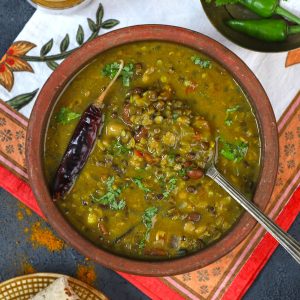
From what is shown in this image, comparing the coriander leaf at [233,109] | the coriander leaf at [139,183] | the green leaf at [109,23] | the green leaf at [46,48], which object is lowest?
the coriander leaf at [139,183]

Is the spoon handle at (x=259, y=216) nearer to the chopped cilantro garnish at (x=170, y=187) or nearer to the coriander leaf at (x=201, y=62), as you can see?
the chopped cilantro garnish at (x=170, y=187)

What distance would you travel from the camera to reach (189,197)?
10.8ft

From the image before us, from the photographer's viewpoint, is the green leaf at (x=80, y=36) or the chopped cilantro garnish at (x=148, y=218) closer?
the chopped cilantro garnish at (x=148, y=218)

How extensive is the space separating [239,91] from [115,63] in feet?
2.51

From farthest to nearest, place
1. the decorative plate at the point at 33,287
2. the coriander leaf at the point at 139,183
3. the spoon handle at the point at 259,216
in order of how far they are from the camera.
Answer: the decorative plate at the point at 33,287 → the coriander leaf at the point at 139,183 → the spoon handle at the point at 259,216

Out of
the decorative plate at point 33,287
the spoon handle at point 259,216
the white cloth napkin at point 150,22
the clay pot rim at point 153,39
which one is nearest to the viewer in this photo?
the spoon handle at point 259,216

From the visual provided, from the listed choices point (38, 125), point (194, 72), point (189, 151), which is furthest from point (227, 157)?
point (38, 125)

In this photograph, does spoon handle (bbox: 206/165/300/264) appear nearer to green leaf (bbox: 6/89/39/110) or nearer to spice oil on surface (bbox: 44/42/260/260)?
spice oil on surface (bbox: 44/42/260/260)

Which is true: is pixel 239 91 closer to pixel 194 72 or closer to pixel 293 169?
pixel 194 72

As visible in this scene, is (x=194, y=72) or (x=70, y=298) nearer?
(x=194, y=72)

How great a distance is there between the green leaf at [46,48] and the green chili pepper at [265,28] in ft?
3.86

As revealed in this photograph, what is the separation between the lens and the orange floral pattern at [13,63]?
3.70 meters

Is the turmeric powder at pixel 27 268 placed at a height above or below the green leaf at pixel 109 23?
below

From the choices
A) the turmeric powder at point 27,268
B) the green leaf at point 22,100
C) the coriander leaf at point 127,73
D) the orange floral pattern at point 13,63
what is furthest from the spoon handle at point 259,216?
the turmeric powder at point 27,268
